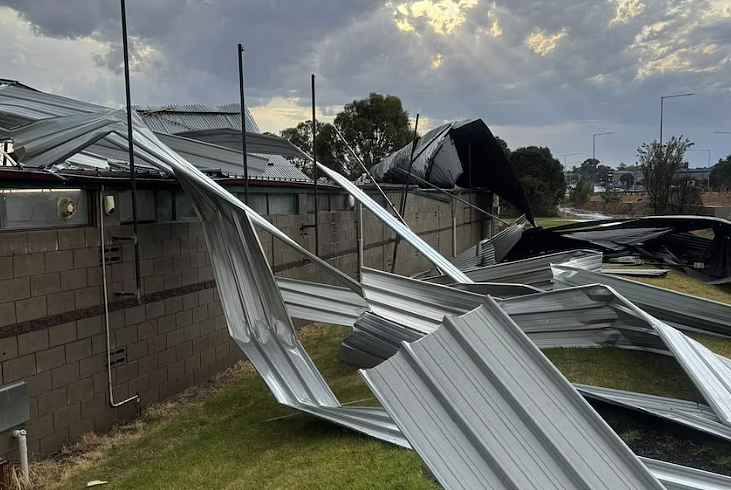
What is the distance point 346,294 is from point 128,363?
2167 mm

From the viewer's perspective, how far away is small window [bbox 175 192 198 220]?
5285 mm

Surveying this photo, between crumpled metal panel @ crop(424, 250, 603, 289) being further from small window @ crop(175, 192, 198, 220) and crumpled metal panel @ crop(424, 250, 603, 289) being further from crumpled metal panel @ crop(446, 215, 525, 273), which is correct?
small window @ crop(175, 192, 198, 220)

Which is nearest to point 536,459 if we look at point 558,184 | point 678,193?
A: point 678,193

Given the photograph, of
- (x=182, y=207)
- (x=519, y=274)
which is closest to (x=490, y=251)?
(x=519, y=274)

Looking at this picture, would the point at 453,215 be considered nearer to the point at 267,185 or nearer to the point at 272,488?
the point at 267,185

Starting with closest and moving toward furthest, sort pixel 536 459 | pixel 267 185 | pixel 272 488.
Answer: pixel 536 459 → pixel 272 488 → pixel 267 185

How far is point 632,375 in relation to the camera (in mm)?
4906

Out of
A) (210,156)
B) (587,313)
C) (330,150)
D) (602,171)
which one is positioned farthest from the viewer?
(602,171)

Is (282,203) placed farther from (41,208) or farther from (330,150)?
(330,150)

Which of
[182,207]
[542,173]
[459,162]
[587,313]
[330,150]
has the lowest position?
[587,313]

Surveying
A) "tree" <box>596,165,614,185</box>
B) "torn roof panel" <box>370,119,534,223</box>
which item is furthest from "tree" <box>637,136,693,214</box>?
"tree" <box>596,165,614,185</box>

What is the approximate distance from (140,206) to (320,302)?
195 cm

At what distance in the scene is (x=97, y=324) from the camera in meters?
4.34

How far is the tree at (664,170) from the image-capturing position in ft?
73.1
